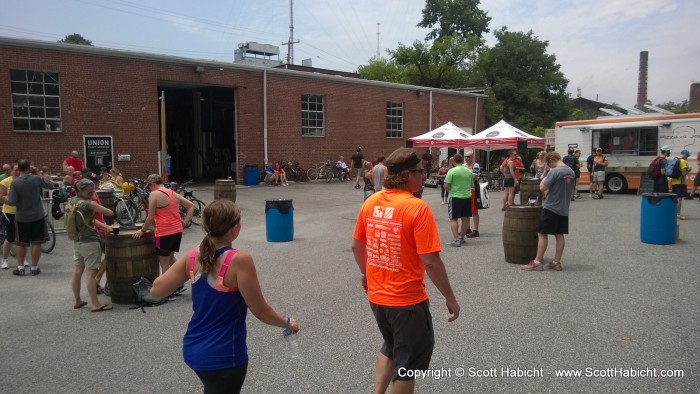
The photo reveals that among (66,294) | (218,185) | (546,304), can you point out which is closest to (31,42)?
(218,185)

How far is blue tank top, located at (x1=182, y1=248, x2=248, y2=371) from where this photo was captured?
9.05ft

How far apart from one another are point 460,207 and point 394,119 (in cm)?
2175

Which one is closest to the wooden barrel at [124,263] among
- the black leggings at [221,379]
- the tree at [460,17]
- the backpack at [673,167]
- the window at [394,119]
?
the black leggings at [221,379]

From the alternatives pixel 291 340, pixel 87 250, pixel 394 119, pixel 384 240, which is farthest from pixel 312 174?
pixel 291 340

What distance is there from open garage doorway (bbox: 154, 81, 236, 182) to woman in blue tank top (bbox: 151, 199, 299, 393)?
86.2ft

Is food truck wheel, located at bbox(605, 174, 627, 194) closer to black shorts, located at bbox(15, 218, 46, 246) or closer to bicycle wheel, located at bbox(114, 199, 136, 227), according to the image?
bicycle wheel, located at bbox(114, 199, 136, 227)

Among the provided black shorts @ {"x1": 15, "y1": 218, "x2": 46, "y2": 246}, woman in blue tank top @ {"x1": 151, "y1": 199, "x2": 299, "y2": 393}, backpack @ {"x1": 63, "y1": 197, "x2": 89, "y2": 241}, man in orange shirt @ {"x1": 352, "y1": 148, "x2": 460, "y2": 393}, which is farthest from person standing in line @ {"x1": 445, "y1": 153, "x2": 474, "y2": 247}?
woman in blue tank top @ {"x1": 151, "y1": 199, "x2": 299, "y2": 393}

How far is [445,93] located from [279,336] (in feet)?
100

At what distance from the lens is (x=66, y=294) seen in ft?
23.2

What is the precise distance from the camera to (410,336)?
126 inches

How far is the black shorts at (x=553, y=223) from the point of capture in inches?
295

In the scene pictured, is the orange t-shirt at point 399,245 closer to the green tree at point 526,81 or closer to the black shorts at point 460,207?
the black shorts at point 460,207

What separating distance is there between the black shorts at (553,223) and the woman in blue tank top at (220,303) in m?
5.72

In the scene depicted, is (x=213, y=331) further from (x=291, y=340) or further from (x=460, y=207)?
(x=460, y=207)
